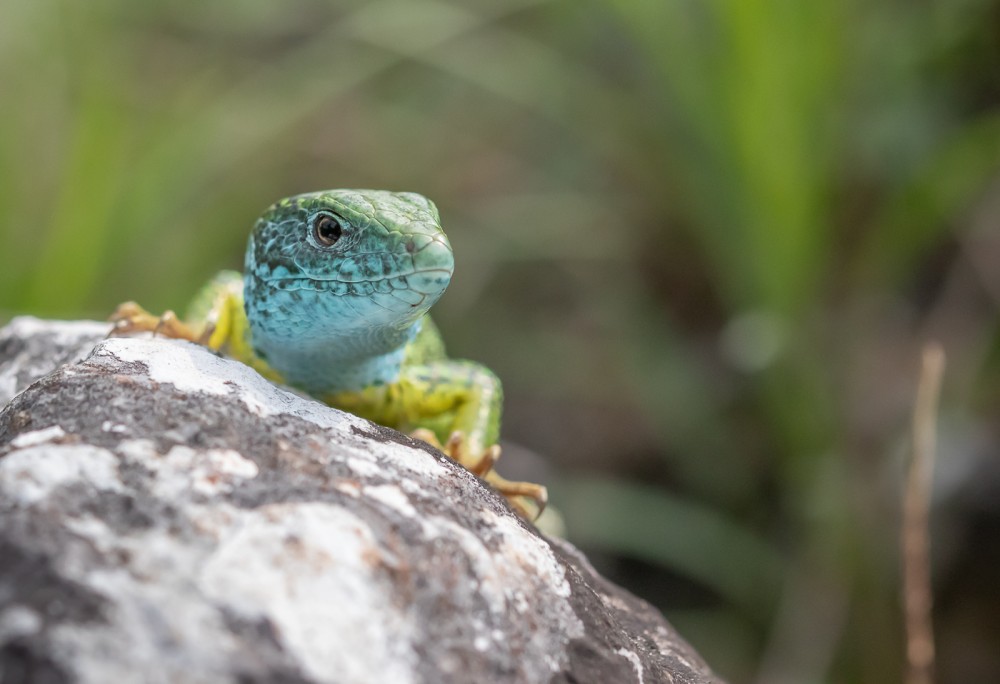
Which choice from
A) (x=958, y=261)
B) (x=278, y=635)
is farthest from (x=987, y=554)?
(x=278, y=635)

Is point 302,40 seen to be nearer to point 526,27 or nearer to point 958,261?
point 526,27

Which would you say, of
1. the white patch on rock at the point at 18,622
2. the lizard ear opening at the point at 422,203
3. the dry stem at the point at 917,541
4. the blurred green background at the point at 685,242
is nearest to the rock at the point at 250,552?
the white patch on rock at the point at 18,622

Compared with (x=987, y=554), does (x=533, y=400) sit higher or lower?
lower

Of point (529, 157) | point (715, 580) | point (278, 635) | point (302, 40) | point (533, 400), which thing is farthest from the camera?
point (302, 40)

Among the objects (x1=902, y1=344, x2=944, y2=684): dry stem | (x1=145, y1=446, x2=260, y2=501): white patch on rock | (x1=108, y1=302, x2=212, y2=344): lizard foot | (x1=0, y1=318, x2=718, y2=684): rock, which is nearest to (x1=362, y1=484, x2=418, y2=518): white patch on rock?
(x1=0, y1=318, x2=718, y2=684): rock

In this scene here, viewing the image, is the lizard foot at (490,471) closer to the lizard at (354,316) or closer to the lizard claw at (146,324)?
the lizard at (354,316)

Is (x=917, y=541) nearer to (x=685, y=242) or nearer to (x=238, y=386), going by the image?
(x=238, y=386)

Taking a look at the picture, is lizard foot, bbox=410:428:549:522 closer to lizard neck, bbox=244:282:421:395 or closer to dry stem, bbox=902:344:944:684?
lizard neck, bbox=244:282:421:395
